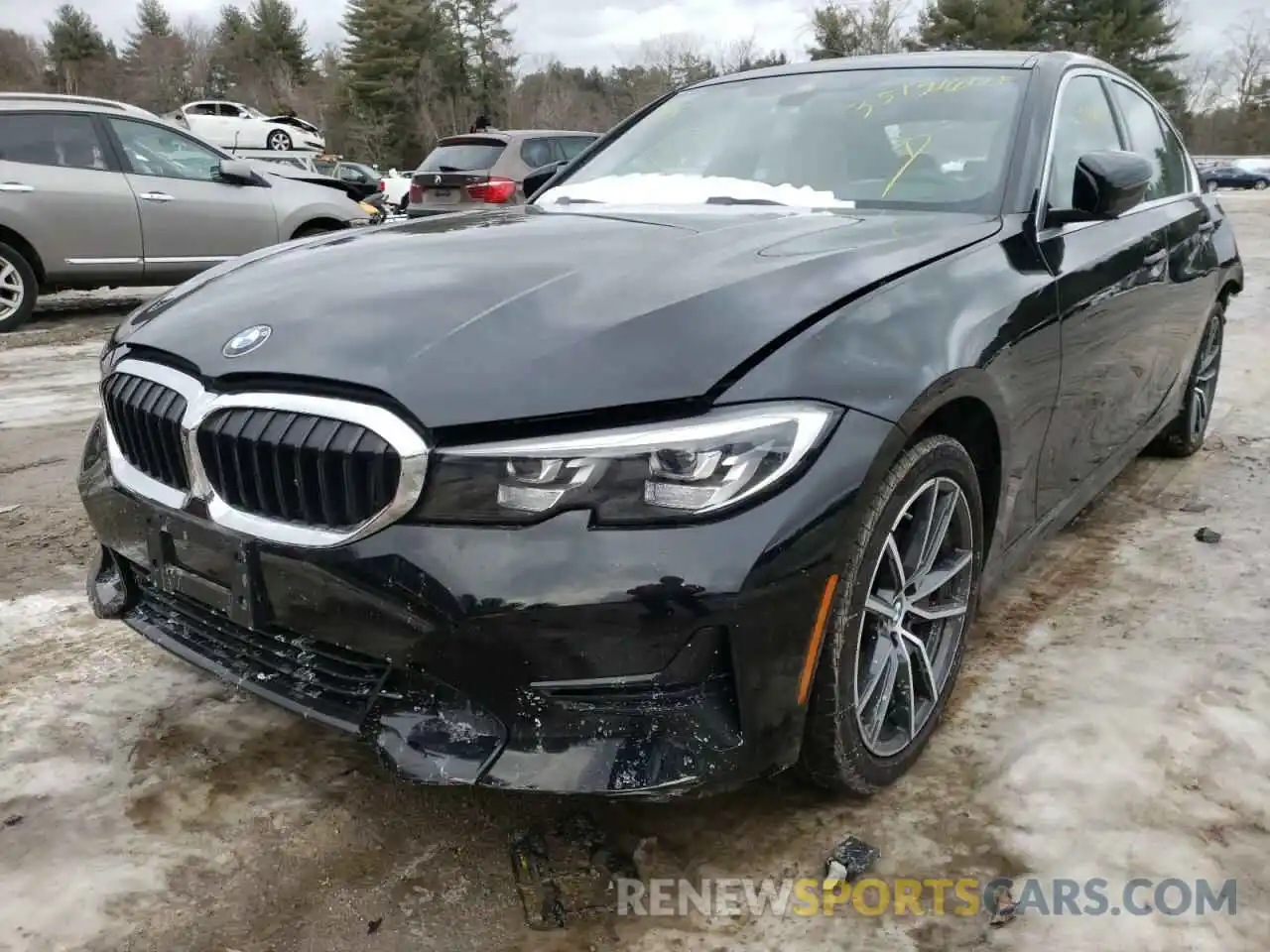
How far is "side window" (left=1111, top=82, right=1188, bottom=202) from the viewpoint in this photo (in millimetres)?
3652

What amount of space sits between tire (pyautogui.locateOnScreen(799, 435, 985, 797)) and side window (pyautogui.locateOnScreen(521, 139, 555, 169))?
28.4 ft

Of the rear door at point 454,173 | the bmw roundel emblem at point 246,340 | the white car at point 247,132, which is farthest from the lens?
the white car at point 247,132

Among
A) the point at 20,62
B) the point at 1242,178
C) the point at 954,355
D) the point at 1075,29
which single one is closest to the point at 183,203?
the point at 954,355

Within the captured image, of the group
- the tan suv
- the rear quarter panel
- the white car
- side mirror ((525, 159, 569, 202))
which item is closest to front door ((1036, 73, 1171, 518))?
the rear quarter panel

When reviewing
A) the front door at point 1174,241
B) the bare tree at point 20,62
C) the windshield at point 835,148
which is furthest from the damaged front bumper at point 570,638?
the bare tree at point 20,62

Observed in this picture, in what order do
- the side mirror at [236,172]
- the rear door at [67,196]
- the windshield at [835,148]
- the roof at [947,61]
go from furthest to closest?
1. the side mirror at [236,172]
2. the rear door at [67,196]
3. the roof at [947,61]
4. the windshield at [835,148]

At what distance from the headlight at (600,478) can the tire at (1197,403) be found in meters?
3.38

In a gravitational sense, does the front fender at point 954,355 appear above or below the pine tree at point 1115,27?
below

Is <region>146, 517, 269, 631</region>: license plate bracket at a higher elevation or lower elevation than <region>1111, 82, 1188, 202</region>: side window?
lower

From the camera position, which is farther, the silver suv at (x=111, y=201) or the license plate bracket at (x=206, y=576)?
the silver suv at (x=111, y=201)

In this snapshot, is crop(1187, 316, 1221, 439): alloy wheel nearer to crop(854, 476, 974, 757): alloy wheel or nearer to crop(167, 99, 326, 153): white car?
crop(854, 476, 974, 757): alloy wheel

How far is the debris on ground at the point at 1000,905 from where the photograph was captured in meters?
1.83

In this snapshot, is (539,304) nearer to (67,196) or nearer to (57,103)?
(67,196)

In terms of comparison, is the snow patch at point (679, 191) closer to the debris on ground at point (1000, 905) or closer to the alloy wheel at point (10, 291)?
the debris on ground at point (1000, 905)
